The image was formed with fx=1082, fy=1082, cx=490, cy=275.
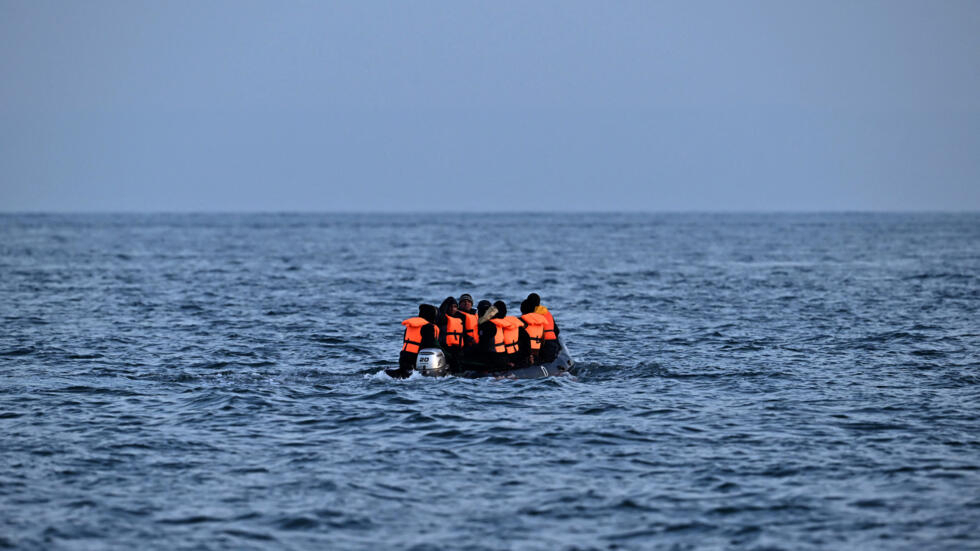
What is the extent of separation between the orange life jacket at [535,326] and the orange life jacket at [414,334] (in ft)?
5.85

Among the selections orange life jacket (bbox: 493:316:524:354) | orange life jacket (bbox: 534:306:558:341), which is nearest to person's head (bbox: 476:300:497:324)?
orange life jacket (bbox: 493:316:524:354)

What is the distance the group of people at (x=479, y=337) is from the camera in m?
20.9

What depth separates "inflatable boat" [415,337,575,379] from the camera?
68.4 feet

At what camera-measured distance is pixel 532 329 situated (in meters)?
21.2

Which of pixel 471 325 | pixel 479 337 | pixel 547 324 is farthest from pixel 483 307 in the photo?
pixel 547 324

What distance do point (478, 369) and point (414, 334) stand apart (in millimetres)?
1488

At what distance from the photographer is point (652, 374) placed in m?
22.5

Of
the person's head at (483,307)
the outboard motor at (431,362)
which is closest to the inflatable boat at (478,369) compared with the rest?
the outboard motor at (431,362)

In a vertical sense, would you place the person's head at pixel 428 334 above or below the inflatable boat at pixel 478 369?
above

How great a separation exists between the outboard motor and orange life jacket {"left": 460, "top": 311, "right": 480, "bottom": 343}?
0.74 m

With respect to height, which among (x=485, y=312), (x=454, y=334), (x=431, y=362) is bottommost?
(x=431, y=362)

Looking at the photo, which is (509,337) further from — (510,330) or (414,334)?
(414,334)

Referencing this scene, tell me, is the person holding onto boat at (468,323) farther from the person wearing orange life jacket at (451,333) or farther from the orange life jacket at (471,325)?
the person wearing orange life jacket at (451,333)

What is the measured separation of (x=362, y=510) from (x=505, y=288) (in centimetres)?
3501
